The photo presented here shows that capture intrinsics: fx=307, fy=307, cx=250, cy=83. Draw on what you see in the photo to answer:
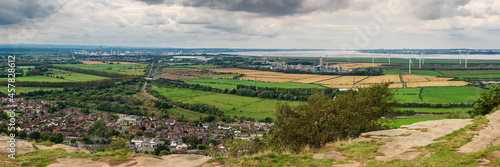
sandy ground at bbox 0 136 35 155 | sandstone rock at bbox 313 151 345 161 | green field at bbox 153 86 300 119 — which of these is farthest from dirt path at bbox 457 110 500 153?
green field at bbox 153 86 300 119

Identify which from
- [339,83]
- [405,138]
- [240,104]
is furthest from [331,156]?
[339,83]

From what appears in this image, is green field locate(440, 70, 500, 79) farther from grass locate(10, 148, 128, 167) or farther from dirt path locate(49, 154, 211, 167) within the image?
grass locate(10, 148, 128, 167)

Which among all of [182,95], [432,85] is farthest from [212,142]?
[432,85]

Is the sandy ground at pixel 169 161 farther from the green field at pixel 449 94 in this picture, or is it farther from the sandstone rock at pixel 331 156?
the green field at pixel 449 94

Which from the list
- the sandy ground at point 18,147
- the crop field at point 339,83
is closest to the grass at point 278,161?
the sandy ground at point 18,147

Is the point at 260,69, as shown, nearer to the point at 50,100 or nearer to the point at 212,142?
the point at 50,100

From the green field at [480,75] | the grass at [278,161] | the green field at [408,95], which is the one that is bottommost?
the green field at [408,95]
